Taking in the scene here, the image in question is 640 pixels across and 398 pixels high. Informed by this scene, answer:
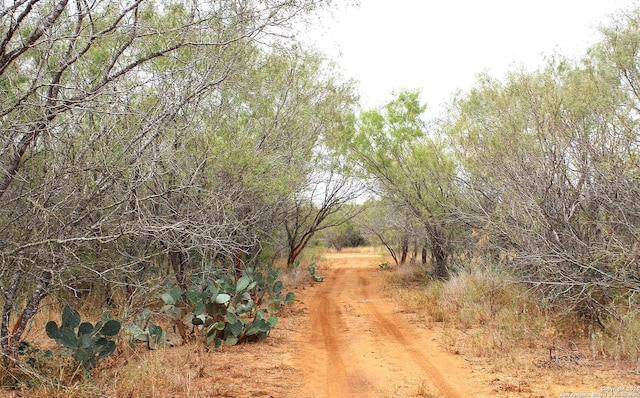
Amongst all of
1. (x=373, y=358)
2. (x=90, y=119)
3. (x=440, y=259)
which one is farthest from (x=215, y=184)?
(x=440, y=259)

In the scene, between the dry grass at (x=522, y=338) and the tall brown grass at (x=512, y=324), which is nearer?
the dry grass at (x=522, y=338)

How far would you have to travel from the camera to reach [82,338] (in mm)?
5277

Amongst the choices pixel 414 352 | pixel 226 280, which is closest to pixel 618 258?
pixel 414 352

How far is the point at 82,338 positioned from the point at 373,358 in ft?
12.3

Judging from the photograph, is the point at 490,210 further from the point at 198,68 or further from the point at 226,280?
the point at 198,68

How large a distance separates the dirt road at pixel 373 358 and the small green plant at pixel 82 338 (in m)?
2.23

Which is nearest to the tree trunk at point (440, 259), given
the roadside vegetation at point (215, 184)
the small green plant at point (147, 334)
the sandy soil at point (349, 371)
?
the roadside vegetation at point (215, 184)

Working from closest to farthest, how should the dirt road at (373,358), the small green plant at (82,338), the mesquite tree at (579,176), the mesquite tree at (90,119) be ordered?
the mesquite tree at (90,119) → the small green plant at (82,338) → the dirt road at (373,358) → the mesquite tree at (579,176)

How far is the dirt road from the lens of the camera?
5598 millimetres

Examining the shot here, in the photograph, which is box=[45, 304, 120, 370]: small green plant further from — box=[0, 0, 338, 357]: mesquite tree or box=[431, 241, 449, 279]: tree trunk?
box=[431, 241, 449, 279]: tree trunk

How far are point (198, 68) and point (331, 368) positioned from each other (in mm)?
4198

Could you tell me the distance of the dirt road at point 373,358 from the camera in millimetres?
5598

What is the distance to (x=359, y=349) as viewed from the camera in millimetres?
7598

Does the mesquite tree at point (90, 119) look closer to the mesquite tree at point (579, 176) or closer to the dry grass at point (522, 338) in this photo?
the dry grass at point (522, 338)
